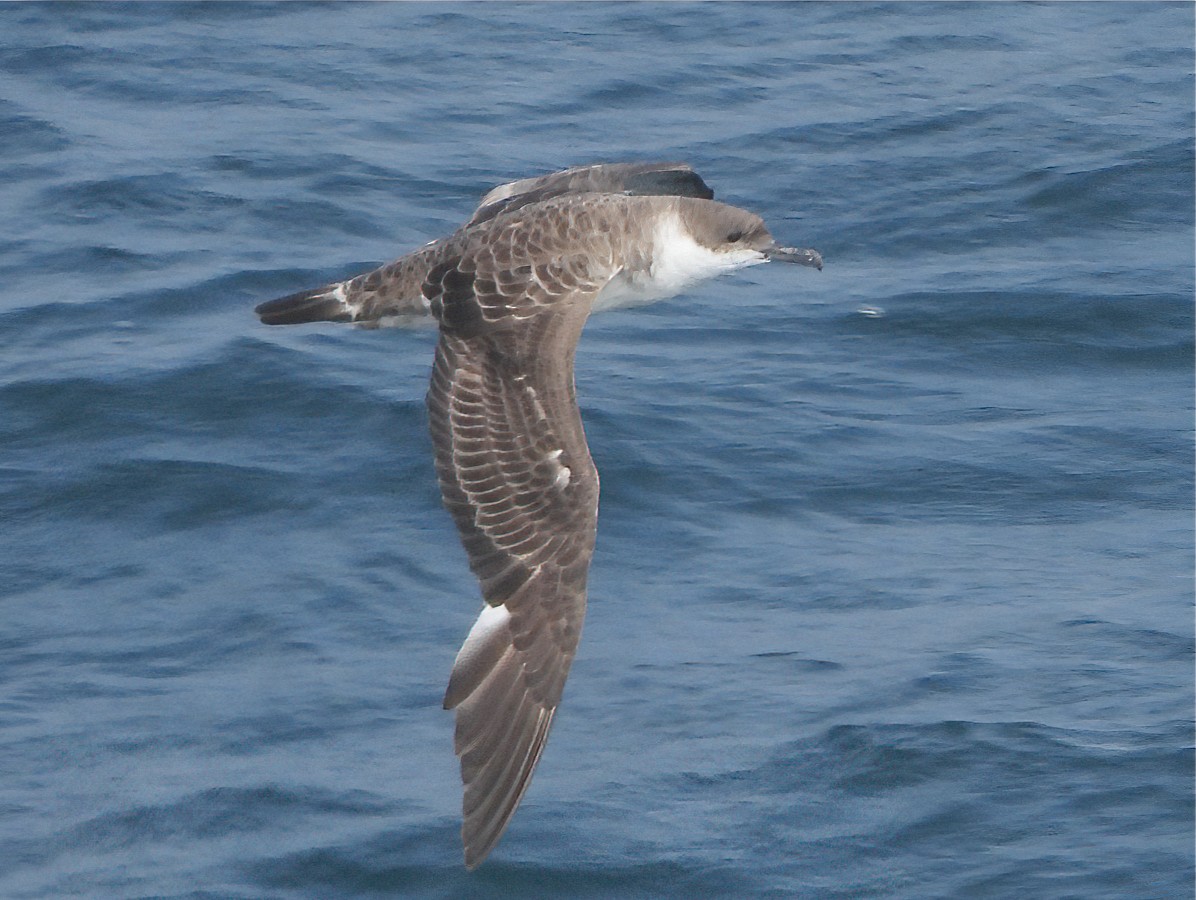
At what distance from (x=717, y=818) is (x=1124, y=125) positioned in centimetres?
837

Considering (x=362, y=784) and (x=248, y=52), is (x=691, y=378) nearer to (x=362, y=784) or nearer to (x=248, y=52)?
(x=362, y=784)

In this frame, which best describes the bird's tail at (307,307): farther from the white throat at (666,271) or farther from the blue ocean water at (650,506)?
the white throat at (666,271)

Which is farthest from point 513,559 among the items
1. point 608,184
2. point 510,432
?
point 608,184

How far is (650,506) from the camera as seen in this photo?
927 centimetres

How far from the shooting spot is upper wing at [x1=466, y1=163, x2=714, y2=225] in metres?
8.24

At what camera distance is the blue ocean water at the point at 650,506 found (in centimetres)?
735

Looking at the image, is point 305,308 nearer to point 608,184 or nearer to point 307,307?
point 307,307

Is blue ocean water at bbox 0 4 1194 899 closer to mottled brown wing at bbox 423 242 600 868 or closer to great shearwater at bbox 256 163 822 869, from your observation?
great shearwater at bbox 256 163 822 869

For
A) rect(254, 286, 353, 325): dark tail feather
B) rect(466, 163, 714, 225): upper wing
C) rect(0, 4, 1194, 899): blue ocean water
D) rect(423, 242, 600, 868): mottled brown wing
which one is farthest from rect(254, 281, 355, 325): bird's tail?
rect(423, 242, 600, 868): mottled brown wing

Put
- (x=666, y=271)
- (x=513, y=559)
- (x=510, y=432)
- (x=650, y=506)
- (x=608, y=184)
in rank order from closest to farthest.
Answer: (x=513, y=559) < (x=510, y=432) < (x=666, y=271) < (x=608, y=184) < (x=650, y=506)

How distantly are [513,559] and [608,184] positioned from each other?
7.63 ft

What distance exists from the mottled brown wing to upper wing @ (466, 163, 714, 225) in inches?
65.2

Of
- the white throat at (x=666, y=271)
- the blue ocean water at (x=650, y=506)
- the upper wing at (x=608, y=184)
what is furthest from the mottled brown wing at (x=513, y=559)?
the upper wing at (x=608, y=184)

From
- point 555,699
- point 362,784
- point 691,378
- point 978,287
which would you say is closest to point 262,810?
point 362,784
